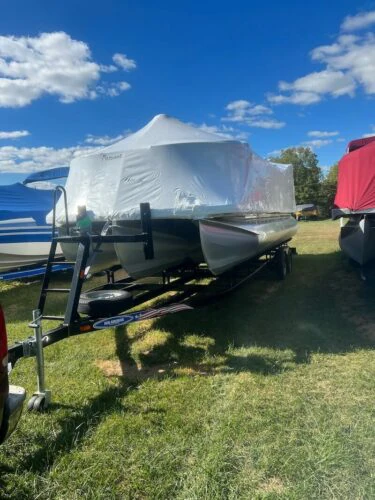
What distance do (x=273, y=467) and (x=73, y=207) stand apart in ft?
12.1

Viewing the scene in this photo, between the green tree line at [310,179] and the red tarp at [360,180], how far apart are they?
36058mm

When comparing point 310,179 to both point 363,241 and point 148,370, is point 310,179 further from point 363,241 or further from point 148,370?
point 148,370

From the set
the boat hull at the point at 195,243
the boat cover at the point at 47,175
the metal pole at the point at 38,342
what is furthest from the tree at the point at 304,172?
the metal pole at the point at 38,342

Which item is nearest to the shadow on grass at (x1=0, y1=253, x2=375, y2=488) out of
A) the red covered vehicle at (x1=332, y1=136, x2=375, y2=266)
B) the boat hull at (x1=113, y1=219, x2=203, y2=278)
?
the red covered vehicle at (x1=332, y1=136, x2=375, y2=266)

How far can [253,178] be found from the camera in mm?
5234

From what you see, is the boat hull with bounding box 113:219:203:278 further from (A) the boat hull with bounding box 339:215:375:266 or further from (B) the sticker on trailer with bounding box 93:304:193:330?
(A) the boat hull with bounding box 339:215:375:266

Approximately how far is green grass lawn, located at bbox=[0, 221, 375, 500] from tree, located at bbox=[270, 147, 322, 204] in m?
42.7

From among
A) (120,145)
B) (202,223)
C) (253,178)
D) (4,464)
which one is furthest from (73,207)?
(4,464)

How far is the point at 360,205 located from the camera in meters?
6.42

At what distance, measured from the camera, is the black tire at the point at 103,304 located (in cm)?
362

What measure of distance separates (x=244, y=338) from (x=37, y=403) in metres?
2.33

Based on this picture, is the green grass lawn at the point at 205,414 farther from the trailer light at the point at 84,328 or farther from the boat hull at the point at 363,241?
the boat hull at the point at 363,241

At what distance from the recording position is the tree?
45.8 metres

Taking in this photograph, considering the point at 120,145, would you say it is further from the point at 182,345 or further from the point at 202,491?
the point at 202,491
